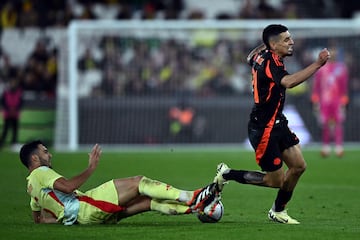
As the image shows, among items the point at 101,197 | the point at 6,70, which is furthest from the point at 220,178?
the point at 6,70

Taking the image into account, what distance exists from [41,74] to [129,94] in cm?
318

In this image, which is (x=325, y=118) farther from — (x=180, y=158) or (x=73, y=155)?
(x=73, y=155)

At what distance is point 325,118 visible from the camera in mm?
25438

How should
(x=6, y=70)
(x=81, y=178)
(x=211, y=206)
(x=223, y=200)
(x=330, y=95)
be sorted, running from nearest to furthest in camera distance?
(x=81, y=178) → (x=211, y=206) → (x=223, y=200) → (x=330, y=95) → (x=6, y=70)

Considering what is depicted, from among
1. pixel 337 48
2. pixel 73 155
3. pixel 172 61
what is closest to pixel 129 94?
pixel 172 61

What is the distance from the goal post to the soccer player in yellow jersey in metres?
16.1

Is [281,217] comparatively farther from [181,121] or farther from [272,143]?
[181,121]

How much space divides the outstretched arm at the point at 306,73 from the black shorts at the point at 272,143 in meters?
0.72

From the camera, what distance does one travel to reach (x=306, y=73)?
37.2 ft

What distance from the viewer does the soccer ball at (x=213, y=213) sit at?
460 inches

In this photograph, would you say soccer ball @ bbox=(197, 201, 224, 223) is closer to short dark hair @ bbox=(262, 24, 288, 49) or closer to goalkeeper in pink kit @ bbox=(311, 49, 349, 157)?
short dark hair @ bbox=(262, 24, 288, 49)

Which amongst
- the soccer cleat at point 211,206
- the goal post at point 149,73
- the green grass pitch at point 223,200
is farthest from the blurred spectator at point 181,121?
the soccer cleat at point 211,206

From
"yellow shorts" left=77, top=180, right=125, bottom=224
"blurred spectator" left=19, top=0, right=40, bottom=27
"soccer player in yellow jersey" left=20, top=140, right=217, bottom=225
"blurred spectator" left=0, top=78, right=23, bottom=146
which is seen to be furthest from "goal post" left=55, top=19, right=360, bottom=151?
"yellow shorts" left=77, top=180, right=125, bottom=224

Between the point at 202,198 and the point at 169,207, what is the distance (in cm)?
39
